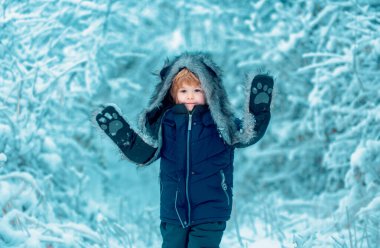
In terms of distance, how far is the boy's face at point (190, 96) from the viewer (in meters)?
3.62

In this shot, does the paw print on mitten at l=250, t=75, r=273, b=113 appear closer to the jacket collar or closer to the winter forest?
the winter forest

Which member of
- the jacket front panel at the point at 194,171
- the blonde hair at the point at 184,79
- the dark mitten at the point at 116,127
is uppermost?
the blonde hair at the point at 184,79

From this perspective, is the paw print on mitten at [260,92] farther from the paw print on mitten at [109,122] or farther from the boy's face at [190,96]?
the paw print on mitten at [109,122]

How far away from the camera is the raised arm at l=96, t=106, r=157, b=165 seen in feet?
11.6

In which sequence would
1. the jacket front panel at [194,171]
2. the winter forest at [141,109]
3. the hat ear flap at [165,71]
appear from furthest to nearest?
the winter forest at [141,109], the hat ear flap at [165,71], the jacket front panel at [194,171]

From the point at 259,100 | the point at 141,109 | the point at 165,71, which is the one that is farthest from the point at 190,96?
the point at 141,109

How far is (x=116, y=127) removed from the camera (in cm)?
355

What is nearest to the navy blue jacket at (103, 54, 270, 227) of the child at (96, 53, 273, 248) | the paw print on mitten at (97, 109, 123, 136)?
the child at (96, 53, 273, 248)

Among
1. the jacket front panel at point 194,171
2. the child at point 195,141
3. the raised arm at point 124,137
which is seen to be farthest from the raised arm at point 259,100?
the raised arm at point 124,137

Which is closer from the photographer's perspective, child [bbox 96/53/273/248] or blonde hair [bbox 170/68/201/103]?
child [bbox 96/53/273/248]

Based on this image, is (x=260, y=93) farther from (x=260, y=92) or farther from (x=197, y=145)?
(x=197, y=145)

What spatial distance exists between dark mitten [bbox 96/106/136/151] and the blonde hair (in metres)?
0.40

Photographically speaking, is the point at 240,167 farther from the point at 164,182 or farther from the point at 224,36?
the point at 164,182

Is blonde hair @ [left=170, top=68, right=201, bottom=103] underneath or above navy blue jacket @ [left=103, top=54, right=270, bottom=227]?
above
